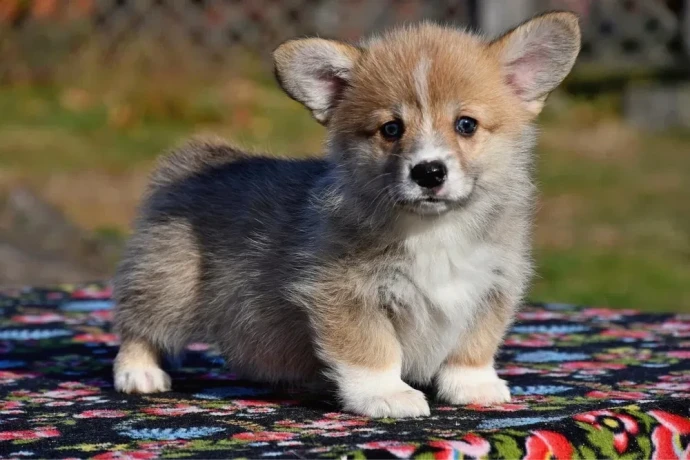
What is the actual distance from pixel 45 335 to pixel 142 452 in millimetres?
2206

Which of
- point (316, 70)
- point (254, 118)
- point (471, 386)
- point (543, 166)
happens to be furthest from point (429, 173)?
point (254, 118)

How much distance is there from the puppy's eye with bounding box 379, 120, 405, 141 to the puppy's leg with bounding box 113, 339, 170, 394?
119 cm

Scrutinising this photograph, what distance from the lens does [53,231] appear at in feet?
25.2

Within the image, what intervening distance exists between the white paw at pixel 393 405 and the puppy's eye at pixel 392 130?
0.73 m

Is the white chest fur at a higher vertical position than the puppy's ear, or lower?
lower

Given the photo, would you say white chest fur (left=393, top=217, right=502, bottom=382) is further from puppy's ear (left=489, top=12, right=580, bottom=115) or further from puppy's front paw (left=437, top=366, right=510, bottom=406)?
puppy's ear (left=489, top=12, right=580, bottom=115)

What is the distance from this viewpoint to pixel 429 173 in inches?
127

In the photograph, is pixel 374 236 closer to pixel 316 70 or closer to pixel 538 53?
pixel 316 70

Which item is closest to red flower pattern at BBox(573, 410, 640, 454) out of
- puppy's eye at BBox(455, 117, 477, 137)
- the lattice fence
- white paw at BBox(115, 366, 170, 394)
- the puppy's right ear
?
puppy's eye at BBox(455, 117, 477, 137)

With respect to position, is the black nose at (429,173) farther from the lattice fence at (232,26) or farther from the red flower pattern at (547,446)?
the lattice fence at (232,26)

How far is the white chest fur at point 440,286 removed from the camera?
3371 mm

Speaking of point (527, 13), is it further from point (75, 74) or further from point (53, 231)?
point (53, 231)

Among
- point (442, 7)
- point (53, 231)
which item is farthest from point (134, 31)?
point (53, 231)

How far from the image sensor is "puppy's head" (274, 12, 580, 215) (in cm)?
330
